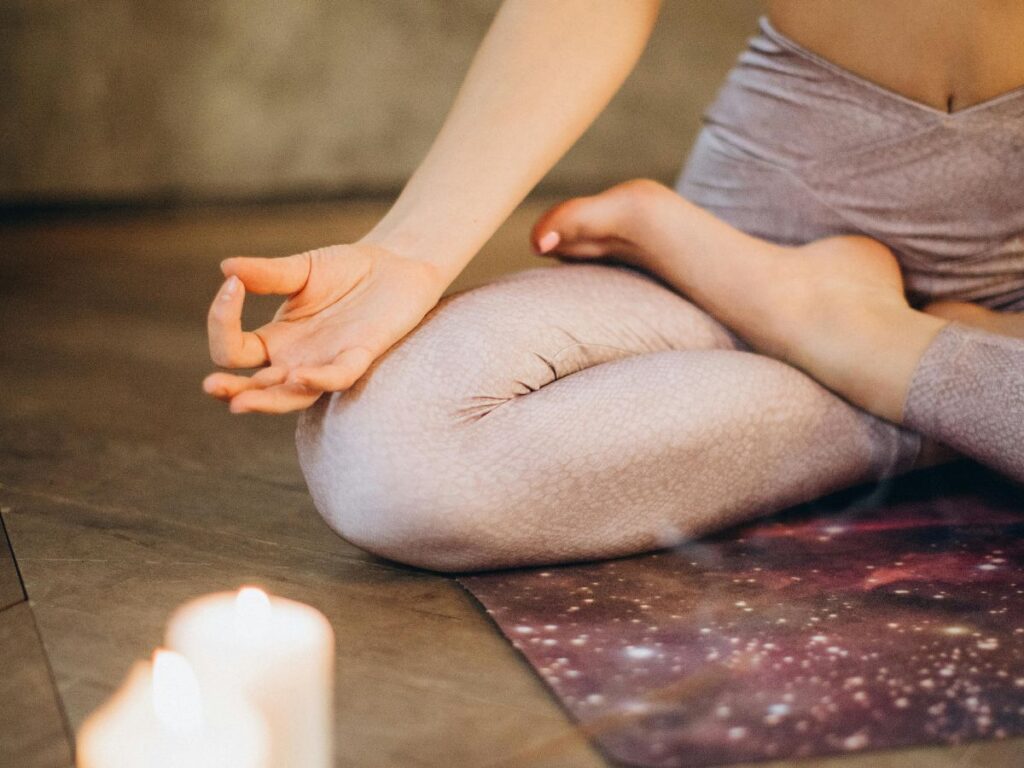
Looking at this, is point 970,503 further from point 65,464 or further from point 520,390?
point 65,464

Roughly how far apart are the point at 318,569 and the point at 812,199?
54 centimetres

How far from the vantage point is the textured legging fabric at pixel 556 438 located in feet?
2.62

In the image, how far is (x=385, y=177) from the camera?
3.37 metres

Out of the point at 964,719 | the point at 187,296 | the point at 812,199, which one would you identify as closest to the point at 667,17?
the point at 187,296

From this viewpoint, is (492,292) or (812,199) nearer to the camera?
(492,292)

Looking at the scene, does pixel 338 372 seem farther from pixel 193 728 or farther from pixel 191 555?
pixel 193 728

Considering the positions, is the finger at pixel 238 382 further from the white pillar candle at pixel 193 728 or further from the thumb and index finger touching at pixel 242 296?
the white pillar candle at pixel 193 728

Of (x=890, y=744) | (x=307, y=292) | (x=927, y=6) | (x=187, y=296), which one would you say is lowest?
(x=187, y=296)

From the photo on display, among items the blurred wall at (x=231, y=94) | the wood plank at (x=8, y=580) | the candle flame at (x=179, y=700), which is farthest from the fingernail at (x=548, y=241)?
the blurred wall at (x=231, y=94)

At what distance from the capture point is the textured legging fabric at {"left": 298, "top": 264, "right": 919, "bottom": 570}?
0.80 metres

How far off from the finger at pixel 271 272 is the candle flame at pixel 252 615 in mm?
271

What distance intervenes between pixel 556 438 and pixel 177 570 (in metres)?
0.28

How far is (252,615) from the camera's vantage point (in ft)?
1.75

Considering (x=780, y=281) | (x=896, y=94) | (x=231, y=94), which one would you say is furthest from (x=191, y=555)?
(x=231, y=94)
